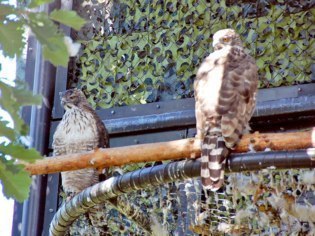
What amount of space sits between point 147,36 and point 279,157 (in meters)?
3.29

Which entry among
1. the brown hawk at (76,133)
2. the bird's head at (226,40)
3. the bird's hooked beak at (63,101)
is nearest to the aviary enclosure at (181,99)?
the brown hawk at (76,133)

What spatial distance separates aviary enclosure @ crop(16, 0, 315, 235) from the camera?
531cm

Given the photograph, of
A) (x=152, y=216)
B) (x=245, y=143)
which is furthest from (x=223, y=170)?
(x=152, y=216)

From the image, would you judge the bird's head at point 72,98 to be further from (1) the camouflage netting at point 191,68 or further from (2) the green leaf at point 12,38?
(2) the green leaf at point 12,38

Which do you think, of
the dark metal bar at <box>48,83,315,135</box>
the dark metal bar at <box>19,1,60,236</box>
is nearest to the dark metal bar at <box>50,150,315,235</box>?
the dark metal bar at <box>48,83,315,135</box>

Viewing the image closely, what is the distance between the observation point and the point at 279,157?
4512 millimetres

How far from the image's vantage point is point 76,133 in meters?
7.32

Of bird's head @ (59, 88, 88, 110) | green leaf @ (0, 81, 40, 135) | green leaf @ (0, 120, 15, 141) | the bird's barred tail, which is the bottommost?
green leaf @ (0, 120, 15, 141)

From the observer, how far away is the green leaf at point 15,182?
3.85 ft

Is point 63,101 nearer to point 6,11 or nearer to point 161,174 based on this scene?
point 161,174

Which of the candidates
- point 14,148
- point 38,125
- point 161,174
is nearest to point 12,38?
point 14,148

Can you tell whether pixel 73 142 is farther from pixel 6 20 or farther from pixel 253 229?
pixel 6 20

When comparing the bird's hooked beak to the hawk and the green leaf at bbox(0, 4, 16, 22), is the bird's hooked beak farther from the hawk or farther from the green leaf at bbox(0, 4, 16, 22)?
the green leaf at bbox(0, 4, 16, 22)

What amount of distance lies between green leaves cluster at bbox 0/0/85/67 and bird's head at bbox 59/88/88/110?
20.2 feet
